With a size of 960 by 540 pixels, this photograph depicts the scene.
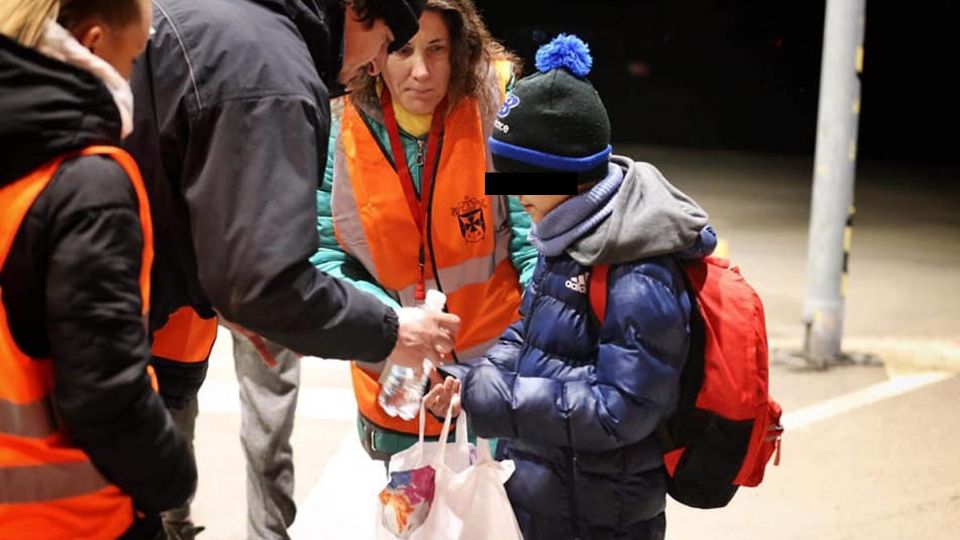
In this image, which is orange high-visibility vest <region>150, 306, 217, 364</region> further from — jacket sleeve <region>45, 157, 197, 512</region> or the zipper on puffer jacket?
the zipper on puffer jacket

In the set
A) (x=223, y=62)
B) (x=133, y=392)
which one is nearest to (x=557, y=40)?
(x=223, y=62)

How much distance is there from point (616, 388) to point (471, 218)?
846 mm

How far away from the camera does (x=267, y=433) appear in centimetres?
428

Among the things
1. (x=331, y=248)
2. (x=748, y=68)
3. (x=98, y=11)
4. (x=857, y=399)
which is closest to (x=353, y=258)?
(x=331, y=248)

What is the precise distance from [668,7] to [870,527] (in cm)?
1554

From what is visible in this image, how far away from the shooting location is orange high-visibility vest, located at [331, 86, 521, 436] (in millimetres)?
3266

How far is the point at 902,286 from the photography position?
8.62m

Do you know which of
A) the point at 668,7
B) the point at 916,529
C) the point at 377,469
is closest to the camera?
the point at 377,469

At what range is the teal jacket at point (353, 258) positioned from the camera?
3301mm

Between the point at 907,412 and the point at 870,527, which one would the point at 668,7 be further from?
the point at 870,527

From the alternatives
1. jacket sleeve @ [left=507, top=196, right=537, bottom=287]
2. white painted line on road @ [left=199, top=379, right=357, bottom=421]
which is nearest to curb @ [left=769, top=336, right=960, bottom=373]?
white painted line on road @ [left=199, top=379, right=357, bottom=421]

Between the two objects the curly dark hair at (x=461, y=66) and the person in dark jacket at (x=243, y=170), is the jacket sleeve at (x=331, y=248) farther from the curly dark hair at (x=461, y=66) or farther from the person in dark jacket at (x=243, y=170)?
the person in dark jacket at (x=243, y=170)

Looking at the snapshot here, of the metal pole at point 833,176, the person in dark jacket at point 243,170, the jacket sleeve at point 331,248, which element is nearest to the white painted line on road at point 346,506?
the jacket sleeve at point 331,248

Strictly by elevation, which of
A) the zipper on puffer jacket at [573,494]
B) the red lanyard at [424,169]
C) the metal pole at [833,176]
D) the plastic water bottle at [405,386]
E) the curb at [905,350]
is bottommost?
the curb at [905,350]
